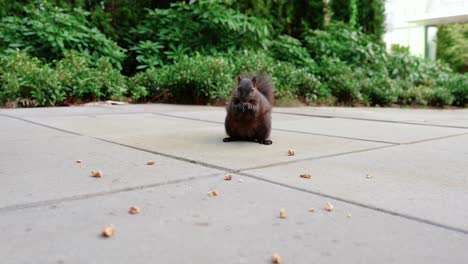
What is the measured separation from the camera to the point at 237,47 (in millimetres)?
9172

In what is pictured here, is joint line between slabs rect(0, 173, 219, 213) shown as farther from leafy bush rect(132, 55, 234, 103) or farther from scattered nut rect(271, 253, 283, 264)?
leafy bush rect(132, 55, 234, 103)

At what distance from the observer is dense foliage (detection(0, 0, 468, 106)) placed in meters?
6.98

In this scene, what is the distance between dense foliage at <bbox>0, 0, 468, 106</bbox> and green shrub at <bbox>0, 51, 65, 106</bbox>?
0.04 feet

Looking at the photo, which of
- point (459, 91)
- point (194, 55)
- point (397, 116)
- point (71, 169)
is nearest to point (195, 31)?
point (194, 55)

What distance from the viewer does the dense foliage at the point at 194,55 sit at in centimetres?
698

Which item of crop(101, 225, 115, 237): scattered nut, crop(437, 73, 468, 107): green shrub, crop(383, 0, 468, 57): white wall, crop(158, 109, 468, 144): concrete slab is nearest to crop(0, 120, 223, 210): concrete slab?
crop(101, 225, 115, 237): scattered nut

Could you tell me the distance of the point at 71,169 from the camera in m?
2.52

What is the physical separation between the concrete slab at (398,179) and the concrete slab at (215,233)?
Answer: 0.17 m

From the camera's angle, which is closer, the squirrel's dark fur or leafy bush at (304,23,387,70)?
the squirrel's dark fur

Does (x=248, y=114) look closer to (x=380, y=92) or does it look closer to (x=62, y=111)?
(x=62, y=111)

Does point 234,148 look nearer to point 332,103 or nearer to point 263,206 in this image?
point 263,206

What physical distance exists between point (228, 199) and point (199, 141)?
164cm

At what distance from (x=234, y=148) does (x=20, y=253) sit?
2.06 metres

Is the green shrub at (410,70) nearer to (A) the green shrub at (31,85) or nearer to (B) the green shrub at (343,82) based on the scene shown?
(B) the green shrub at (343,82)
